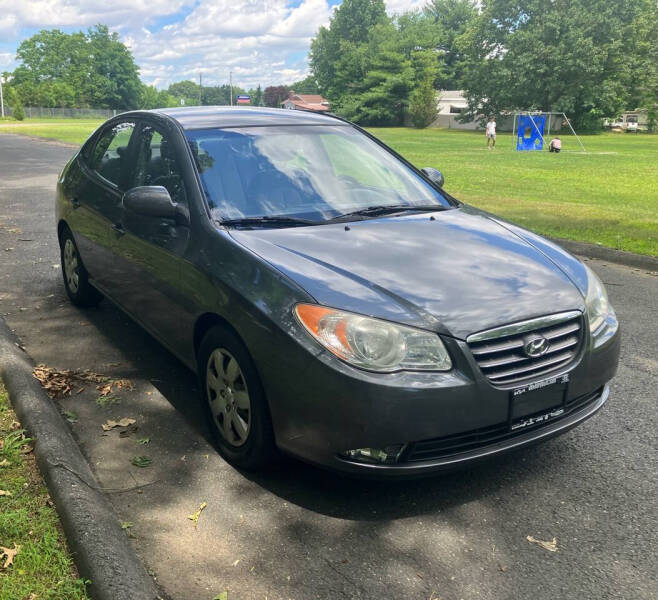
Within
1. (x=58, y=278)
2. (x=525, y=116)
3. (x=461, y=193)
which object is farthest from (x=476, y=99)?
(x=58, y=278)

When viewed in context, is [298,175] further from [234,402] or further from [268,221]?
[234,402]

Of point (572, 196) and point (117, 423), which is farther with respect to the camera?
point (572, 196)

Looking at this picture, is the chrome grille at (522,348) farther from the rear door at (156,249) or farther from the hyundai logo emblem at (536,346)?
the rear door at (156,249)

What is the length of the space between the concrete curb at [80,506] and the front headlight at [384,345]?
108 cm

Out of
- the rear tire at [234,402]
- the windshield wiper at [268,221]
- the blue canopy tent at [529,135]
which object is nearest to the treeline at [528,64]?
the blue canopy tent at [529,135]

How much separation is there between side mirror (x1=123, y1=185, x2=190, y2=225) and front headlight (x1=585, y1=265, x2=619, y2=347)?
2104 mm

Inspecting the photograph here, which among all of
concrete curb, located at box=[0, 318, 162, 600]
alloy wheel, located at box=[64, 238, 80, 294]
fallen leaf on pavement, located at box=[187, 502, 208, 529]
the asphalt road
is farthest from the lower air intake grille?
alloy wheel, located at box=[64, 238, 80, 294]

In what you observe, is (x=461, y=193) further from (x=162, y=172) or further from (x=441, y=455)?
(x=441, y=455)

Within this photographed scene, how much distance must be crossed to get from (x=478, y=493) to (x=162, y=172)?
2.59 meters

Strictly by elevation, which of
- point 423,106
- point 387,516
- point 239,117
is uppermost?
point 423,106

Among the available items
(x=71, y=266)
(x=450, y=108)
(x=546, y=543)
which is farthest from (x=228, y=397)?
(x=450, y=108)

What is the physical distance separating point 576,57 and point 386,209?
194ft

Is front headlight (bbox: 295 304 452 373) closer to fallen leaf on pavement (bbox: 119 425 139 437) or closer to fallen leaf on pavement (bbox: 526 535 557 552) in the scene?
fallen leaf on pavement (bbox: 526 535 557 552)

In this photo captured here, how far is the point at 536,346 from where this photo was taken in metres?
2.87
